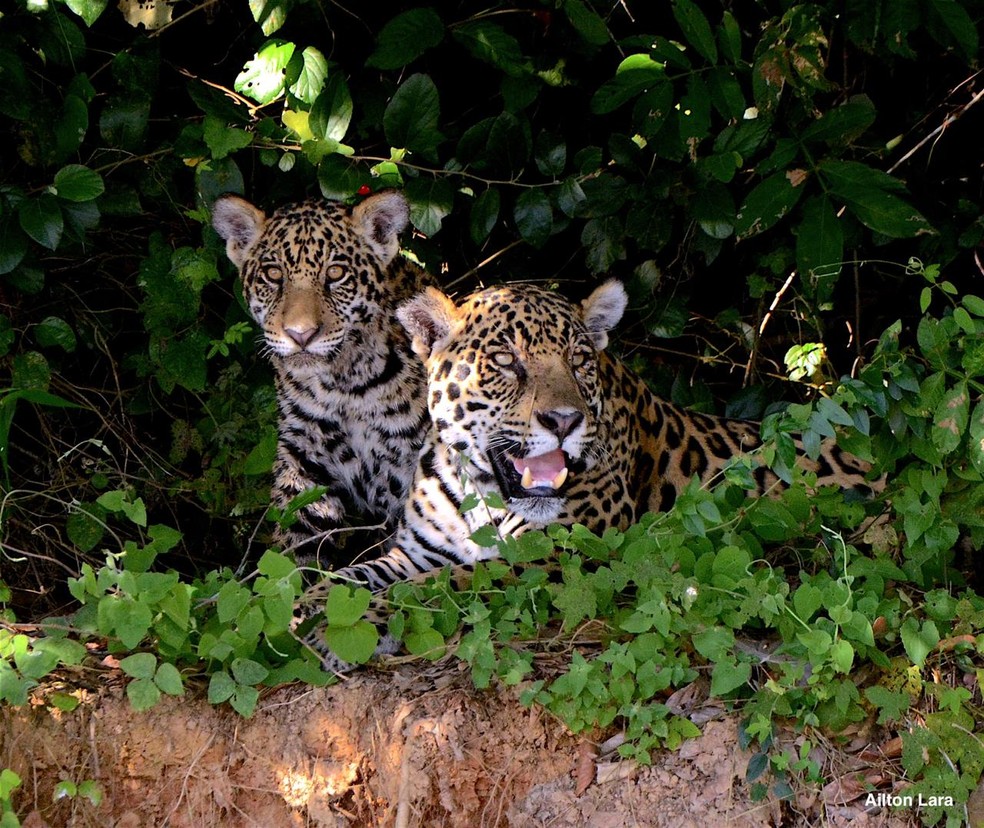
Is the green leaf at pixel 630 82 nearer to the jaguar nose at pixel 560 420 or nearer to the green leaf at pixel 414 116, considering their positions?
the green leaf at pixel 414 116

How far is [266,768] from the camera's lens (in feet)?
14.9

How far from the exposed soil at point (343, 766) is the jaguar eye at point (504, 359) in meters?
1.41

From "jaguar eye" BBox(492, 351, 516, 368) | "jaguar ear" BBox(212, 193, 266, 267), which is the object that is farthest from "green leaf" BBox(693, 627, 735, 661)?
"jaguar ear" BBox(212, 193, 266, 267)

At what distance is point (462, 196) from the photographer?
21.8 ft

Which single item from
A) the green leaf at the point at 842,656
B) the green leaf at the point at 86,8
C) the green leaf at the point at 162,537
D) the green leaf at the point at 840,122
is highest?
the green leaf at the point at 86,8

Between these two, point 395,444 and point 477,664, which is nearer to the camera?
point 477,664

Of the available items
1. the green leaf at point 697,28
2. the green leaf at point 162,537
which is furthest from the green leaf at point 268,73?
the green leaf at point 162,537

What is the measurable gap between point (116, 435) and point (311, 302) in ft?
4.83

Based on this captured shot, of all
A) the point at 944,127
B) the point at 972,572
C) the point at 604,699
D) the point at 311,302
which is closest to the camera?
the point at 604,699

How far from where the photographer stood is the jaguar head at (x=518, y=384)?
5.25 meters

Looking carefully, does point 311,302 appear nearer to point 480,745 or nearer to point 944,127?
point 480,745

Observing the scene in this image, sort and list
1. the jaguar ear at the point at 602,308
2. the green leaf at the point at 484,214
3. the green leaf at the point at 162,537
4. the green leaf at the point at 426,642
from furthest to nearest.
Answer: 1. the green leaf at the point at 484,214
2. the jaguar ear at the point at 602,308
3. the green leaf at the point at 162,537
4. the green leaf at the point at 426,642

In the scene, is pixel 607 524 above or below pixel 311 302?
below

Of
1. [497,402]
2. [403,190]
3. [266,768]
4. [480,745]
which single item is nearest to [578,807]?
[480,745]
